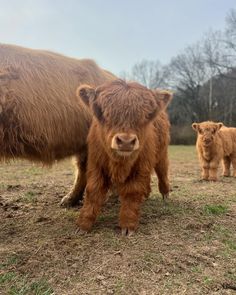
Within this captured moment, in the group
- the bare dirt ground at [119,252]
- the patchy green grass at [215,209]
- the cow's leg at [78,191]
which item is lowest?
the bare dirt ground at [119,252]

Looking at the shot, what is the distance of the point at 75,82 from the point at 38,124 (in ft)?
2.63

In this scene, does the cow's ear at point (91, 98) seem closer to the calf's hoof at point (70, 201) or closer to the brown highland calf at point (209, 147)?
the calf's hoof at point (70, 201)

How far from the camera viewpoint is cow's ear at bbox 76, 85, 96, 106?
420cm

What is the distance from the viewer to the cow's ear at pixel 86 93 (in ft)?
13.8

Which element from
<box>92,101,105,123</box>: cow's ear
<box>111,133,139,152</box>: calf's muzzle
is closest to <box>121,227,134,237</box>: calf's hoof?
<box>111,133,139,152</box>: calf's muzzle

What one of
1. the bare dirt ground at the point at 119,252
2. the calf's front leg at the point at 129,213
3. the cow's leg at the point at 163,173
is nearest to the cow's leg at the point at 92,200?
the bare dirt ground at the point at 119,252

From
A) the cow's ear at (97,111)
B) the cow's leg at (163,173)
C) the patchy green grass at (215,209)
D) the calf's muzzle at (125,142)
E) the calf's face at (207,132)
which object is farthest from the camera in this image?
the calf's face at (207,132)

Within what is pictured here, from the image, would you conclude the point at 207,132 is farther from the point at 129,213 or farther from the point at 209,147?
the point at 129,213

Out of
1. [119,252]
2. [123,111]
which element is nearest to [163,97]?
[123,111]

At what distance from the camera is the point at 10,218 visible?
16.4 ft

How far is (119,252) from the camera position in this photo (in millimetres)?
3738

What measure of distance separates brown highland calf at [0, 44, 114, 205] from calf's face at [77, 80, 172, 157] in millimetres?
440

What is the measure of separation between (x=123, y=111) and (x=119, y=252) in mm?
1277

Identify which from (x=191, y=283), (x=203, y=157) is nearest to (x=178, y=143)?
(x=203, y=157)
